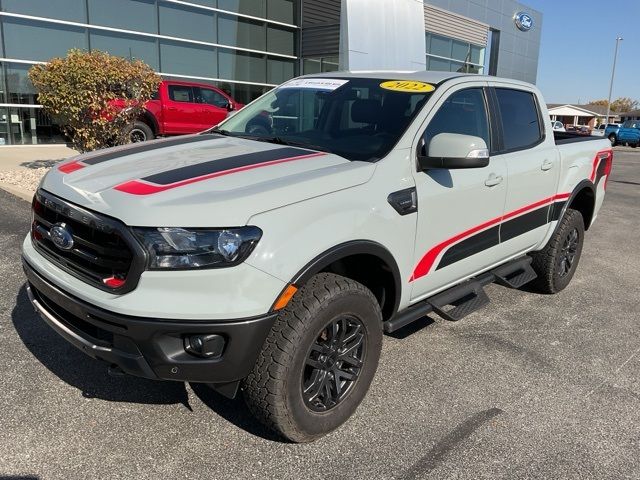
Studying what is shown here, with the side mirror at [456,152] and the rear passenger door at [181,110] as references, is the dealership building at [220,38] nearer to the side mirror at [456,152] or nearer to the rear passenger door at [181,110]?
the rear passenger door at [181,110]

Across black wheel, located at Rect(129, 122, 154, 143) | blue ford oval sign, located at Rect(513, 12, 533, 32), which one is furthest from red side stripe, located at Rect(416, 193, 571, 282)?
blue ford oval sign, located at Rect(513, 12, 533, 32)

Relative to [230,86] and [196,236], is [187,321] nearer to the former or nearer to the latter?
[196,236]

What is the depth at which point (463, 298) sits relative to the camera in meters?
3.71

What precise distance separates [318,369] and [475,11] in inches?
1094

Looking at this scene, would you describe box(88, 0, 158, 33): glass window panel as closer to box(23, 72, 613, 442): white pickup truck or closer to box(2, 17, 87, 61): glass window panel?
box(2, 17, 87, 61): glass window panel

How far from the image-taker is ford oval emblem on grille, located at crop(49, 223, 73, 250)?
99.1 inches

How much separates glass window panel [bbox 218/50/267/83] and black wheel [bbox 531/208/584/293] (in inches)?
573

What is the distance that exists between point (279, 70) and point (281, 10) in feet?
6.56

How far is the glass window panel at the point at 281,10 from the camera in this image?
61.4ft

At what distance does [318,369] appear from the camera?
2.67m

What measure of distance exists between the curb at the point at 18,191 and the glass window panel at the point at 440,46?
19.1 m

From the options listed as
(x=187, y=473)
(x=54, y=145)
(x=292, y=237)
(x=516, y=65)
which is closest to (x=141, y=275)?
(x=292, y=237)

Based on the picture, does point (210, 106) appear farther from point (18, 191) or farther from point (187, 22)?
point (18, 191)

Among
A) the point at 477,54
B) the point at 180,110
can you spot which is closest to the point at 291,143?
the point at 180,110
